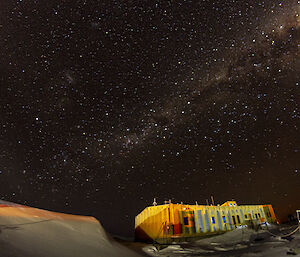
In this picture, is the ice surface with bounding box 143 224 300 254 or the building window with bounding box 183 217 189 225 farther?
the building window with bounding box 183 217 189 225

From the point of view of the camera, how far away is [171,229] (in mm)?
19500

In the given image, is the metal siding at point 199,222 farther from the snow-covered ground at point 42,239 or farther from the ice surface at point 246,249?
the snow-covered ground at point 42,239

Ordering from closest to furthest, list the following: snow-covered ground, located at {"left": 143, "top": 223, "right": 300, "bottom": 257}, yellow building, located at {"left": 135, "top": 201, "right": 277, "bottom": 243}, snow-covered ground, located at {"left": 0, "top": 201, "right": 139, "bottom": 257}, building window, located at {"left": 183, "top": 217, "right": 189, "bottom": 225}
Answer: snow-covered ground, located at {"left": 0, "top": 201, "right": 139, "bottom": 257} < snow-covered ground, located at {"left": 143, "top": 223, "right": 300, "bottom": 257} < yellow building, located at {"left": 135, "top": 201, "right": 277, "bottom": 243} < building window, located at {"left": 183, "top": 217, "right": 189, "bottom": 225}

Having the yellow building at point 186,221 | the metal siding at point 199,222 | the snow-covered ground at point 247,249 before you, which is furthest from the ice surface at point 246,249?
the yellow building at point 186,221

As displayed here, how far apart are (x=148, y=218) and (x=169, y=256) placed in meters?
15.1

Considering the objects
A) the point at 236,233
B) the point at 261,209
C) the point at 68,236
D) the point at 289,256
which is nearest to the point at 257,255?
the point at 289,256

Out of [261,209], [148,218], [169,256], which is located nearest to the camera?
[169,256]

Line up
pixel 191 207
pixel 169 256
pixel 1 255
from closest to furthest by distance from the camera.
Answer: pixel 1 255, pixel 169 256, pixel 191 207

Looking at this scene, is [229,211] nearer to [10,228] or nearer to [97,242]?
[97,242]

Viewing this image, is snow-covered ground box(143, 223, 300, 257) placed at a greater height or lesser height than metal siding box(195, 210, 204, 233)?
lesser

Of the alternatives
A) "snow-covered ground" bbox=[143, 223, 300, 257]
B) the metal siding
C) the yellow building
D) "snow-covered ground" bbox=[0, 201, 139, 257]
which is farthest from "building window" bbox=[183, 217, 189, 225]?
"snow-covered ground" bbox=[0, 201, 139, 257]

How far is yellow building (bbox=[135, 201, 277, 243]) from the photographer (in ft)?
64.8

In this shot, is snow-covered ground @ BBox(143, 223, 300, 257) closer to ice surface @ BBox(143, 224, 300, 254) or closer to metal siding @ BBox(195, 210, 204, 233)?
ice surface @ BBox(143, 224, 300, 254)

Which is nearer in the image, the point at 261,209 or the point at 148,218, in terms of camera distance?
the point at 148,218
